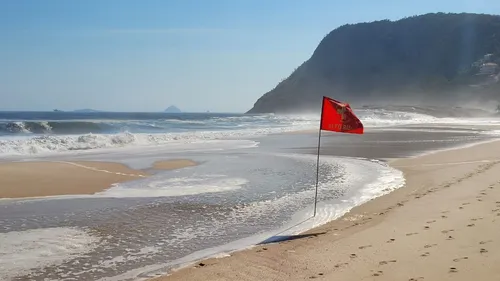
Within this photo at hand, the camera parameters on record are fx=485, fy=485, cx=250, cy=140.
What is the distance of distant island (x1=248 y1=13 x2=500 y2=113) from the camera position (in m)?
122

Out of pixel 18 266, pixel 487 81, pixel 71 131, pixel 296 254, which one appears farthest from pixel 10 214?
pixel 487 81

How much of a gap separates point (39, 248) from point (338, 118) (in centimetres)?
531

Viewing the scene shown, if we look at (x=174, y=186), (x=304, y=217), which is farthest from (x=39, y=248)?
(x=174, y=186)

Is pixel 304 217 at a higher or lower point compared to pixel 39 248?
higher

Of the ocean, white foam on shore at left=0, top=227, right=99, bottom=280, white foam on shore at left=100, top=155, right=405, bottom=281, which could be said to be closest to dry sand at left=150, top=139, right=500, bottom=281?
white foam on shore at left=100, top=155, right=405, bottom=281

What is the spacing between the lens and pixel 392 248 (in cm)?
611

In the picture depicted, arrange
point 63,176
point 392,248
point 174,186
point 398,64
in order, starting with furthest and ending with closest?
point 398,64, point 63,176, point 174,186, point 392,248

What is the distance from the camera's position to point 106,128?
43.9m

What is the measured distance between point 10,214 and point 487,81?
12093 centimetres

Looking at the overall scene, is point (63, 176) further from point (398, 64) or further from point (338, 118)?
point (398, 64)

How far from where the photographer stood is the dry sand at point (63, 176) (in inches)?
442

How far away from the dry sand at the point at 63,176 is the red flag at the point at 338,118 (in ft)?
18.8

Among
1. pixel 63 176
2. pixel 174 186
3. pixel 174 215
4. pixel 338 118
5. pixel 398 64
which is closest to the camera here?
pixel 174 215

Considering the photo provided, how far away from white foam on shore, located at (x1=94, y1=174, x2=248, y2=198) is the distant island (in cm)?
10850
